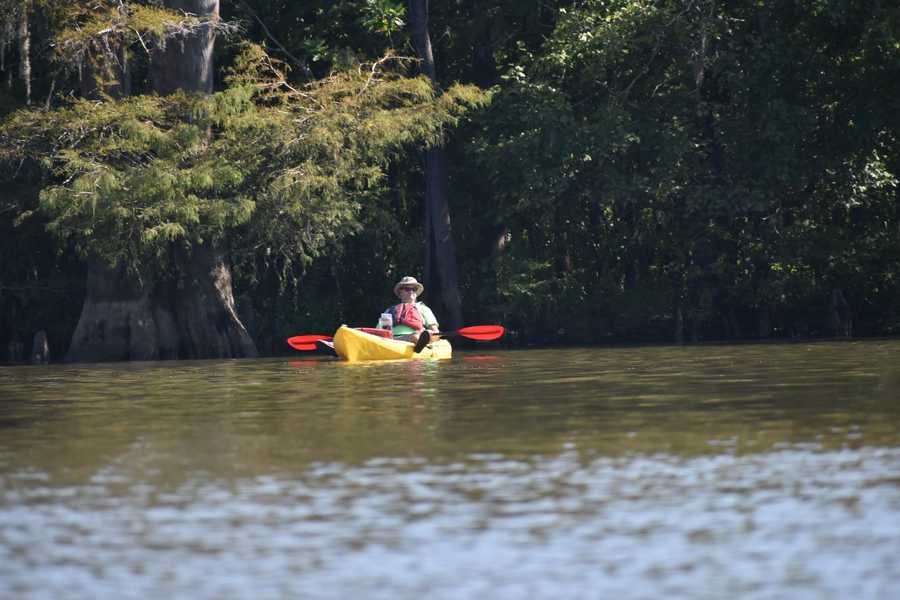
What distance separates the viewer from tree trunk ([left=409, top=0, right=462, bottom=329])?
32156 millimetres

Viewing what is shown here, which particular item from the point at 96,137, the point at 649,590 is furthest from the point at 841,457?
the point at 96,137

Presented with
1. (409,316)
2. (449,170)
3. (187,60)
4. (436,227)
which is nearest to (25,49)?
(187,60)

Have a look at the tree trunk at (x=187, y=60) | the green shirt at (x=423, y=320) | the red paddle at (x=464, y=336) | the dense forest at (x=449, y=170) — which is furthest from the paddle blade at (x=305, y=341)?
the tree trunk at (x=187, y=60)

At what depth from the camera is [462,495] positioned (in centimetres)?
848

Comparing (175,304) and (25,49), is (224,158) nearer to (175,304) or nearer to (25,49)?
(175,304)

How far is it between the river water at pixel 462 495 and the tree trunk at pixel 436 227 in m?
15.9

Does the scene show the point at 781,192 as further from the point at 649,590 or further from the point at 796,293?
the point at 649,590

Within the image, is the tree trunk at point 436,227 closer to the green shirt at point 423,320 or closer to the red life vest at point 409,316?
the green shirt at point 423,320

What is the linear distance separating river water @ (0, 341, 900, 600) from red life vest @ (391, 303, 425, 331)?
8.94 meters

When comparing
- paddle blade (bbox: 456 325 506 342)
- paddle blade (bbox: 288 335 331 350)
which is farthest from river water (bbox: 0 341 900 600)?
paddle blade (bbox: 456 325 506 342)

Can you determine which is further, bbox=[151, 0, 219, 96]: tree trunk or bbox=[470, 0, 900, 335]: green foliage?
bbox=[470, 0, 900, 335]: green foliage

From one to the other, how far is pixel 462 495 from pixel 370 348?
1599cm

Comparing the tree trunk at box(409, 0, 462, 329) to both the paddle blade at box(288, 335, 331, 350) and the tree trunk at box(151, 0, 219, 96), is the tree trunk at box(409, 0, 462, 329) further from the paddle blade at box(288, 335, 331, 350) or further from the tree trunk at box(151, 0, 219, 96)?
the paddle blade at box(288, 335, 331, 350)

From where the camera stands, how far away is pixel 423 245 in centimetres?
3356
